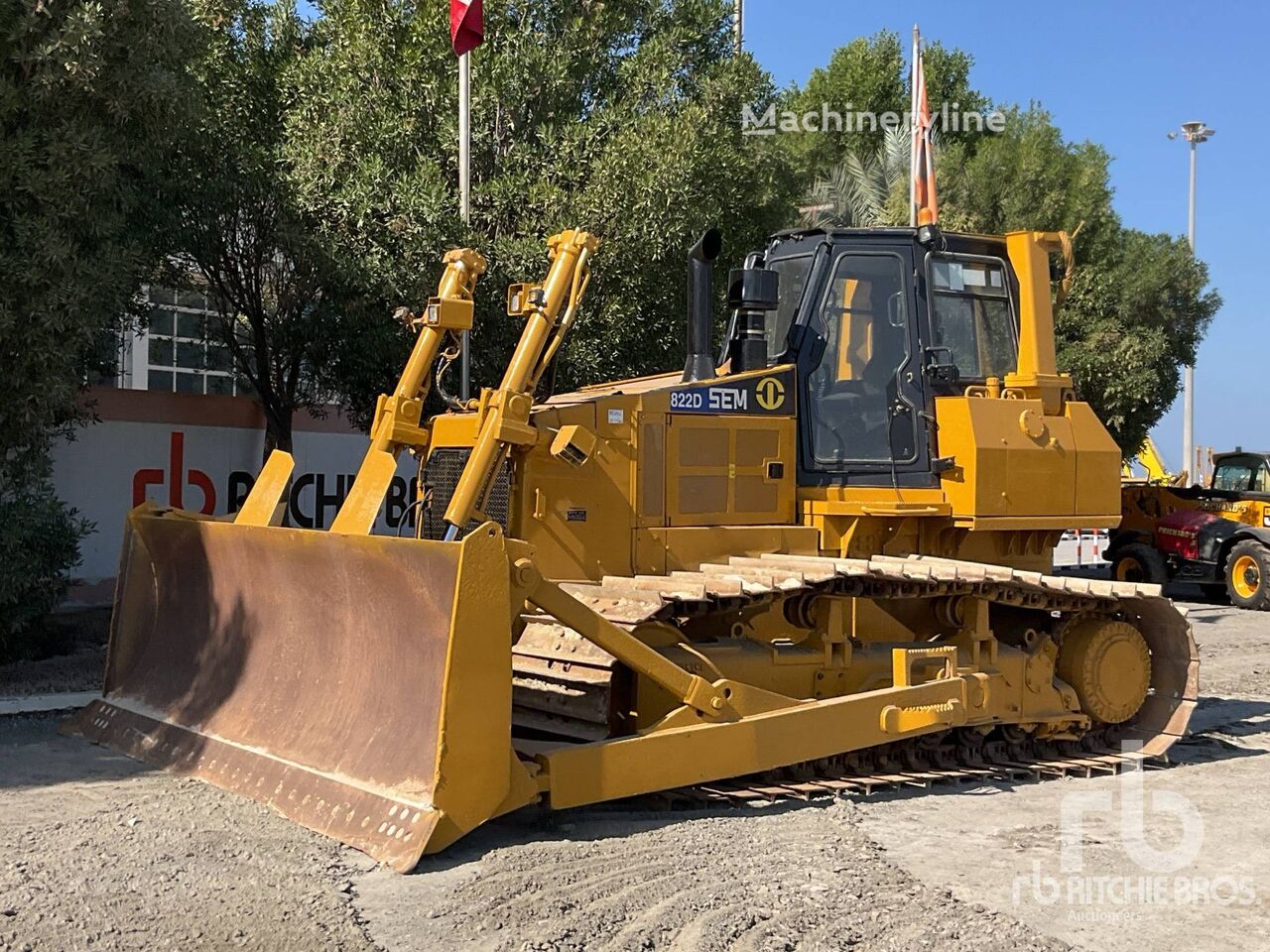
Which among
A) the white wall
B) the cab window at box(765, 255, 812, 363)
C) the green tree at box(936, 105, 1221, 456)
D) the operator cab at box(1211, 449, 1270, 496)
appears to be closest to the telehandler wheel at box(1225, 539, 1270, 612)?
the operator cab at box(1211, 449, 1270, 496)

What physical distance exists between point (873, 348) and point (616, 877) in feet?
12.0

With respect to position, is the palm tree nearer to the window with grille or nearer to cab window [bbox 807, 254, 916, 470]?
the window with grille

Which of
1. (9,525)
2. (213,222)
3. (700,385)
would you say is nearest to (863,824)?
(700,385)

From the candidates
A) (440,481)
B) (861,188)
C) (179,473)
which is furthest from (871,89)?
(440,481)

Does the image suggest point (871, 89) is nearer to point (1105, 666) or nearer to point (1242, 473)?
point (1242, 473)

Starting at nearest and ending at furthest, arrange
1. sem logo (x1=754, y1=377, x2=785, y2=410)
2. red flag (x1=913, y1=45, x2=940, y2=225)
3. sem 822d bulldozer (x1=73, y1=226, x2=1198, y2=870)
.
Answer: sem 822d bulldozer (x1=73, y1=226, x2=1198, y2=870) → sem logo (x1=754, y1=377, x2=785, y2=410) → red flag (x1=913, y1=45, x2=940, y2=225)

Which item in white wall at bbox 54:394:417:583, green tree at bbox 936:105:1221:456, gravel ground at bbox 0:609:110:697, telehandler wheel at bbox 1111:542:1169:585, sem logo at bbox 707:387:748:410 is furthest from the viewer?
green tree at bbox 936:105:1221:456

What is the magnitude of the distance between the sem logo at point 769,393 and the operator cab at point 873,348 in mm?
167

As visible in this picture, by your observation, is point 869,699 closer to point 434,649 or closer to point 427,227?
point 434,649

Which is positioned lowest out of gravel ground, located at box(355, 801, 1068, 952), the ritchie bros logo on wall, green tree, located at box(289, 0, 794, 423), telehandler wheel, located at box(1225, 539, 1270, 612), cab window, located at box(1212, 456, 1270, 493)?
gravel ground, located at box(355, 801, 1068, 952)

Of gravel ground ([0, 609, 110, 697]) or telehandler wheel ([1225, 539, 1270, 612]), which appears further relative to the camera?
telehandler wheel ([1225, 539, 1270, 612])

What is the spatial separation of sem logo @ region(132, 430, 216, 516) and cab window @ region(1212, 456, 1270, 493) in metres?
14.4

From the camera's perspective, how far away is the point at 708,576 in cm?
678

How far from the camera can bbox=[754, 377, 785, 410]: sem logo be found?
7.58 meters
